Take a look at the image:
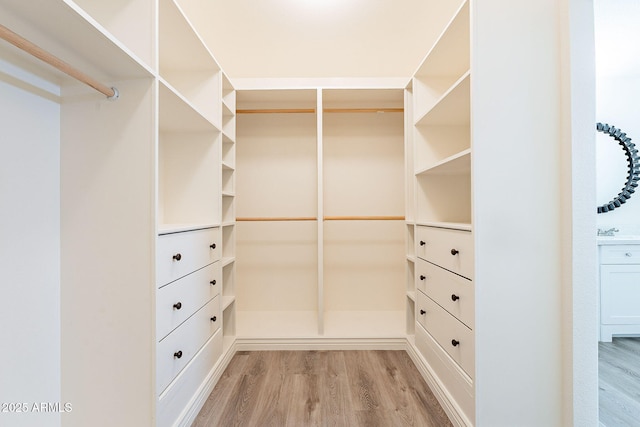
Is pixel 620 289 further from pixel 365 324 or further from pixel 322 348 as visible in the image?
pixel 322 348

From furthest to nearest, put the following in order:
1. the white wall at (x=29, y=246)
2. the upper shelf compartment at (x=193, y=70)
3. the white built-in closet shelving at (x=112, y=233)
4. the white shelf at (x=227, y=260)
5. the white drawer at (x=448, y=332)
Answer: the white shelf at (x=227, y=260) < the upper shelf compartment at (x=193, y=70) < the white drawer at (x=448, y=332) < the white built-in closet shelving at (x=112, y=233) < the white wall at (x=29, y=246)

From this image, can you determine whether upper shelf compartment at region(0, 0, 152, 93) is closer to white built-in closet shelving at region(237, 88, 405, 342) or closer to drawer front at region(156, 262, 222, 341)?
drawer front at region(156, 262, 222, 341)

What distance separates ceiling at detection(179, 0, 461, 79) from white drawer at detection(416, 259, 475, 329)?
1.67 meters

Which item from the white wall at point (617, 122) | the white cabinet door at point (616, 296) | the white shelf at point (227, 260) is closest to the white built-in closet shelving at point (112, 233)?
the white shelf at point (227, 260)

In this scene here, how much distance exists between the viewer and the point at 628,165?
2486 mm

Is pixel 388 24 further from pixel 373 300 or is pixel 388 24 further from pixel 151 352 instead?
pixel 151 352

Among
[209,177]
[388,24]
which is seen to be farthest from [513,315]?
[388,24]

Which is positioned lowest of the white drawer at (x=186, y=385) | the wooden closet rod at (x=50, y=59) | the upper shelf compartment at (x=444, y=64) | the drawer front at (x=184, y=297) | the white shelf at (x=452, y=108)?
the white drawer at (x=186, y=385)

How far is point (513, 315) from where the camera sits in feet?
3.75

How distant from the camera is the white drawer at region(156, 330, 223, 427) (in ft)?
3.65

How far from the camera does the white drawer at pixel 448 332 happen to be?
120 centimetres

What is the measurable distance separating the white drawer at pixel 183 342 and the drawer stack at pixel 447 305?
1.22 metres

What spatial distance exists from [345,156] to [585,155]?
5.40 ft

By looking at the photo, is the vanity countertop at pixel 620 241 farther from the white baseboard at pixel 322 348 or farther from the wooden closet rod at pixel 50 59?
the wooden closet rod at pixel 50 59
